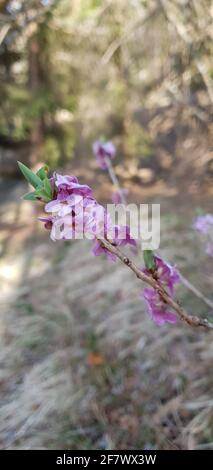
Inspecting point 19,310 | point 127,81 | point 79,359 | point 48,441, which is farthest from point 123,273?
point 127,81

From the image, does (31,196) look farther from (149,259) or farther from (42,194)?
(149,259)

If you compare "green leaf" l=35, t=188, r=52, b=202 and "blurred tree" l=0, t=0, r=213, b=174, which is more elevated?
"blurred tree" l=0, t=0, r=213, b=174

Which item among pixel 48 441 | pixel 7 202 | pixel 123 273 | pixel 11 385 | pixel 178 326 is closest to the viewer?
pixel 48 441

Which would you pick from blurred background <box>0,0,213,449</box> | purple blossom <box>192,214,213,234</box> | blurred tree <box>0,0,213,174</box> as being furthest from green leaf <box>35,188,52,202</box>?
blurred tree <box>0,0,213,174</box>

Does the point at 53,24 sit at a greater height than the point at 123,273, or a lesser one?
greater

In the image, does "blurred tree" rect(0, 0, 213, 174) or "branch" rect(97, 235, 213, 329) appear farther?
"blurred tree" rect(0, 0, 213, 174)

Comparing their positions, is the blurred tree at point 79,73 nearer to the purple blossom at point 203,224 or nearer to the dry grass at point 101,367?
the dry grass at point 101,367

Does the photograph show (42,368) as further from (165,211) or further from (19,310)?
(165,211)

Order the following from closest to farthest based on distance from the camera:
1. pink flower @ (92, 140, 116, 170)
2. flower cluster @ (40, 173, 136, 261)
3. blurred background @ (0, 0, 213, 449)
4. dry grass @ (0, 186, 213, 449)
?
flower cluster @ (40, 173, 136, 261) → pink flower @ (92, 140, 116, 170) → dry grass @ (0, 186, 213, 449) → blurred background @ (0, 0, 213, 449)

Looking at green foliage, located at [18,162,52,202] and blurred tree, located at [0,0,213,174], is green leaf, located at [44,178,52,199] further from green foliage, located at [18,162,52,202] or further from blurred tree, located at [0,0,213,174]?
blurred tree, located at [0,0,213,174]
